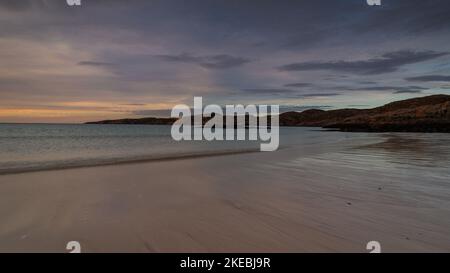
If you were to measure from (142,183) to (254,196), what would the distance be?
11.3ft

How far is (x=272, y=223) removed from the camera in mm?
5227

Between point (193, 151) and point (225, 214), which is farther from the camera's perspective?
point (193, 151)

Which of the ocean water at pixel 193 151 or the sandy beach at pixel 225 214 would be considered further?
the ocean water at pixel 193 151

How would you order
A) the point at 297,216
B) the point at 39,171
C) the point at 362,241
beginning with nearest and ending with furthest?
the point at 362,241
the point at 297,216
the point at 39,171

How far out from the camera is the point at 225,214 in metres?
5.83

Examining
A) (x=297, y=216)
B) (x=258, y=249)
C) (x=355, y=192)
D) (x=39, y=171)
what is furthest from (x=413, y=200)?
(x=39, y=171)

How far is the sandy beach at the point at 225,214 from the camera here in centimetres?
434

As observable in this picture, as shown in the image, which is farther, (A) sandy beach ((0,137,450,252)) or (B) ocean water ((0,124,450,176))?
(B) ocean water ((0,124,450,176))

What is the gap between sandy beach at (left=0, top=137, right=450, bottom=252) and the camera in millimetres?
4336
